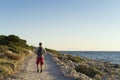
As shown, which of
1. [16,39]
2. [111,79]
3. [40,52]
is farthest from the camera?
[16,39]

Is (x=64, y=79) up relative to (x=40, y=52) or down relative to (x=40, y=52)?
down

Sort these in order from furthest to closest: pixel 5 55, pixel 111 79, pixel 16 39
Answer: pixel 16 39 < pixel 5 55 < pixel 111 79

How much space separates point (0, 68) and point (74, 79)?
18.0ft

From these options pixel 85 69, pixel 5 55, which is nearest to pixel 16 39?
pixel 5 55

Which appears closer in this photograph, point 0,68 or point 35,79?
point 35,79

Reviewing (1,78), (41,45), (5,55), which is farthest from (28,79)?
(5,55)

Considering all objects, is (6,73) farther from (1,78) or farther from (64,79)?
(64,79)

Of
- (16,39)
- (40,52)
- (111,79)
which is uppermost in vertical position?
(16,39)

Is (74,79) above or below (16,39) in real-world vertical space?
below

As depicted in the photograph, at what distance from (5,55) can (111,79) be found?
472 inches

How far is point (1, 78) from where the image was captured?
1805 cm

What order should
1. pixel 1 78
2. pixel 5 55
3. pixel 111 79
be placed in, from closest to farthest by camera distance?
pixel 1 78
pixel 111 79
pixel 5 55

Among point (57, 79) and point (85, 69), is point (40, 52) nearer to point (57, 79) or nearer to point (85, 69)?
point (57, 79)

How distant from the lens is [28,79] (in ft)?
60.7
